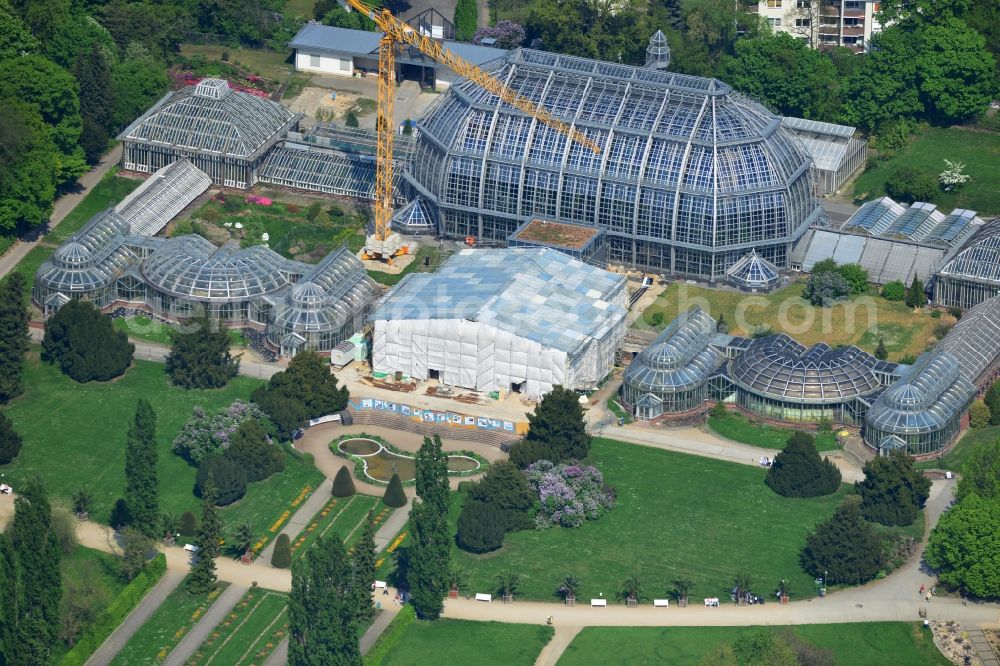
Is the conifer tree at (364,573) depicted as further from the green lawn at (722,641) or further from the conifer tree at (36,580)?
the conifer tree at (36,580)

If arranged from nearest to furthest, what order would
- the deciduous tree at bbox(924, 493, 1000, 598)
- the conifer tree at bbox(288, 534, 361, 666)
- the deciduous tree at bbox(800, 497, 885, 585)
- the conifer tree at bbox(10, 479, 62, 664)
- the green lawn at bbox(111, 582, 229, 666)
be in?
the conifer tree at bbox(288, 534, 361, 666) < the conifer tree at bbox(10, 479, 62, 664) < the green lawn at bbox(111, 582, 229, 666) < the deciduous tree at bbox(924, 493, 1000, 598) < the deciduous tree at bbox(800, 497, 885, 585)

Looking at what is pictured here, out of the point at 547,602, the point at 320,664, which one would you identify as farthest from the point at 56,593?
the point at 547,602

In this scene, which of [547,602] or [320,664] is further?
[547,602]

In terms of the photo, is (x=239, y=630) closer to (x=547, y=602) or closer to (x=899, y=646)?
(x=547, y=602)

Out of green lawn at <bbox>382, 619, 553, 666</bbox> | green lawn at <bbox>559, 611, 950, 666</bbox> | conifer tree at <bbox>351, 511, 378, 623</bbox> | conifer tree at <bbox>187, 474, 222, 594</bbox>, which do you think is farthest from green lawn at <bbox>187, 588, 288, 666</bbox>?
green lawn at <bbox>559, 611, 950, 666</bbox>

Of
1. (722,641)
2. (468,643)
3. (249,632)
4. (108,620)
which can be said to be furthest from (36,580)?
(722,641)

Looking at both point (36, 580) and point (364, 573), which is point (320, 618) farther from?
point (36, 580)

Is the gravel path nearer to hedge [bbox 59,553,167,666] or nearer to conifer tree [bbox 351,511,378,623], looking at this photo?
hedge [bbox 59,553,167,666]
